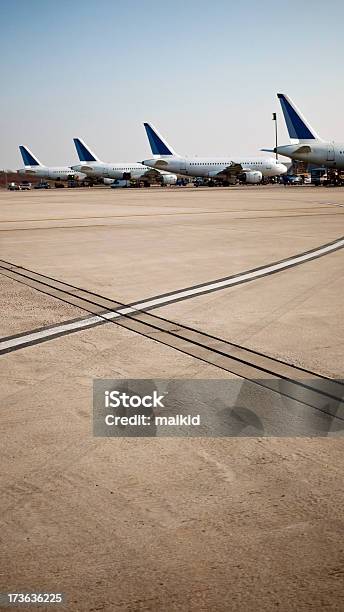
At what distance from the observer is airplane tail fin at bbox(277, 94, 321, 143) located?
202 feet

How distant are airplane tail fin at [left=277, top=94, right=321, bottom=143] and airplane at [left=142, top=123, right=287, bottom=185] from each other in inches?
535

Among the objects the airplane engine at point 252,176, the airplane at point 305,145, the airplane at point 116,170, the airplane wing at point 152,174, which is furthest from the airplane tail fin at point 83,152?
the airplane at point 305,145

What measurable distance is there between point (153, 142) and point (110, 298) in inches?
2881

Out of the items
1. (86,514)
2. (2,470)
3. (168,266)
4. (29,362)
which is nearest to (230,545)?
(86,514)

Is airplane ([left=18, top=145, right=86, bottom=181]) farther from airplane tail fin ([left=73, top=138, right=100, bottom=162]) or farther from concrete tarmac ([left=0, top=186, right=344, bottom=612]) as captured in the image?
concrete tarmac ([left=0, top=186, right=344, bottom=612])

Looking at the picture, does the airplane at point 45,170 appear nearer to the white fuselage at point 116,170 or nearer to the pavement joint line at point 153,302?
the white fuselage at point 116,170

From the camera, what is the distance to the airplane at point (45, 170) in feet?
336

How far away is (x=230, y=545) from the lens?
281 centimetres

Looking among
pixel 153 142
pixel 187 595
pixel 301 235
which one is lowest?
pixel 187 595

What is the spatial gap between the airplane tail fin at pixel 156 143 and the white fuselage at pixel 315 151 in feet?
65.9

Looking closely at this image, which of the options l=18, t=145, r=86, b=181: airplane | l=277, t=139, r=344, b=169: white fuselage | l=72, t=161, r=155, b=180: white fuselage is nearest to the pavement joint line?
l=277, t=139, r=344, b=169: white fuselage

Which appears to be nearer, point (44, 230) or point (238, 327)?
point (238, 327)

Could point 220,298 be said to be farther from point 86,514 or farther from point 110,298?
point 86,514

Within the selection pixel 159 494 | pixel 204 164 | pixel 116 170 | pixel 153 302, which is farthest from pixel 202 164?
pixel 159 494
